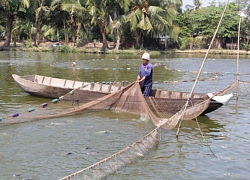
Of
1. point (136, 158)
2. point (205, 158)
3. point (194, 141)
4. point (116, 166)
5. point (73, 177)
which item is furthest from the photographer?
point (194, 141)

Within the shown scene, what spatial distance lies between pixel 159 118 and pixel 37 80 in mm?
6517

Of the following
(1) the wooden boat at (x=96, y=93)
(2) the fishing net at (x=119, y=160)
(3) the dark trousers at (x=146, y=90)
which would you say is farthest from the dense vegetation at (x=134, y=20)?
(2) the fishing net at (x=119, y=160)

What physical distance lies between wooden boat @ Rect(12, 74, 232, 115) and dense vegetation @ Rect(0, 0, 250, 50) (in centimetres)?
2620

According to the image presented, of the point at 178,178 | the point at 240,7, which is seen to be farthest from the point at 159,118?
the point at 240,7

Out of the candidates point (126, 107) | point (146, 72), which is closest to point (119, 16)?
point (146, 72)

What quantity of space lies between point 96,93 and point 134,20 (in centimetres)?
2802

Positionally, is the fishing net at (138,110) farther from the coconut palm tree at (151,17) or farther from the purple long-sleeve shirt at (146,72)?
the coconut palm tree at (151,17)

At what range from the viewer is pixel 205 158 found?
760cm

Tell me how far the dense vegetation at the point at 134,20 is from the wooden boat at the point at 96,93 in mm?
26201

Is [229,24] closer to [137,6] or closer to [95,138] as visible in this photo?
[137,6]

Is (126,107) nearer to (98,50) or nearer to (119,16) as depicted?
(119,16)

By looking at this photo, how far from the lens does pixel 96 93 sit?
1158 centimetres

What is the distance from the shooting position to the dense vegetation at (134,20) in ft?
131

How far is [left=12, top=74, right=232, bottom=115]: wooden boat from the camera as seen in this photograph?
10260 mm
